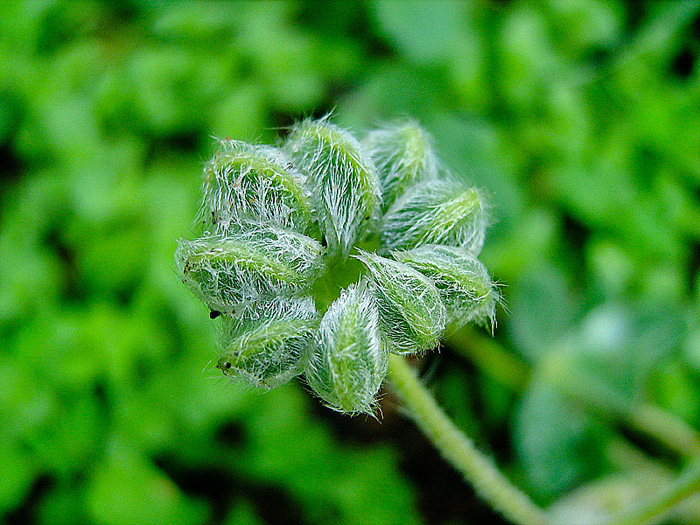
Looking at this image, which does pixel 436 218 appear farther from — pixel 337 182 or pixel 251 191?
pixel 251 191

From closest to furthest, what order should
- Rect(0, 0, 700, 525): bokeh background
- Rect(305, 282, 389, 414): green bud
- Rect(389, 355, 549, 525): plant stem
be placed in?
1. Rect(305, 282, 389, 414): green bud
2. Rect(389, 355, 549, 525): plant stem
3. Rect(0, 0, 700, 525): bokeh background

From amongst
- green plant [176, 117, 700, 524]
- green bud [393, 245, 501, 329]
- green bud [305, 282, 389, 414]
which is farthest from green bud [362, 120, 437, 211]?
green bud [305, 282, 389, 414]

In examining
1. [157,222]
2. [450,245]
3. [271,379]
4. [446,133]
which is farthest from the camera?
[446,133]

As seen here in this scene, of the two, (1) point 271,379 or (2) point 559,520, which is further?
(2) point 559,520

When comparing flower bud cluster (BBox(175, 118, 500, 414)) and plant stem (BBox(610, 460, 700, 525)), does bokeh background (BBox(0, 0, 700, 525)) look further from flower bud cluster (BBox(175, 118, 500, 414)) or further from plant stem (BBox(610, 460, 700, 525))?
flower bud cluster (BBox(175, 118, 500, 414))

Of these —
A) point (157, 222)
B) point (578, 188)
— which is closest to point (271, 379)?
point (157, 222)

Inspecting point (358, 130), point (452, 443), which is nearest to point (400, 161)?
point (452, 443)

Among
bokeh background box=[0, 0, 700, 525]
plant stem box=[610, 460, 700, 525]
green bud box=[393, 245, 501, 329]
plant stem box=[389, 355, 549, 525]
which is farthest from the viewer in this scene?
bokeh background box=[0, 0, 700, 525]

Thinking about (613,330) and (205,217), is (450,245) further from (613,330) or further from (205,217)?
(613,330)
